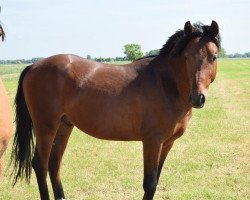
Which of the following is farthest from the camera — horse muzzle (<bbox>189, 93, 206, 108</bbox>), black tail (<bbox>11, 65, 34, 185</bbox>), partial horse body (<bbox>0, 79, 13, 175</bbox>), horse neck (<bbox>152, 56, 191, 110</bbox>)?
black tail (<bbox>11, 65, 34, 185</bbox>)

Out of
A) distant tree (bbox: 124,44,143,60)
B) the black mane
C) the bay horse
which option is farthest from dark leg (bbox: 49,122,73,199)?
distant tree (bbox: 124,44,143,60)

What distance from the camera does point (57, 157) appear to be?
→ 15.7ft

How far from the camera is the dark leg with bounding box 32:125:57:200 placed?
4332 millimetres

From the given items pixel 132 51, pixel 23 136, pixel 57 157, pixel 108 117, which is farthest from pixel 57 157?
pixel 132 51

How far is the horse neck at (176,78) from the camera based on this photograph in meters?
3.83

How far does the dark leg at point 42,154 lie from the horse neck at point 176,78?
154 cm

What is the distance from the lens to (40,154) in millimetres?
4395

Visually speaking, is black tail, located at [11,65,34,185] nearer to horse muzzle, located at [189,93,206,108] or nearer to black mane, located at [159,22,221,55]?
black mane, located at [159,22,221,55]

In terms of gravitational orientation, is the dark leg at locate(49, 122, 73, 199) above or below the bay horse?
below

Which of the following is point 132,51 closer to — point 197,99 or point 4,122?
point 197,99

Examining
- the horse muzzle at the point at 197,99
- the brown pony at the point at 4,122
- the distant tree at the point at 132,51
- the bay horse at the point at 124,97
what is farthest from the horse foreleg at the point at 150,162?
the distant tree at the point at 132,51

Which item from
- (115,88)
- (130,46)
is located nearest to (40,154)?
(115,88)

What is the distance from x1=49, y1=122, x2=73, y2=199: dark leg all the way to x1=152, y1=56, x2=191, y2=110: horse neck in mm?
1547

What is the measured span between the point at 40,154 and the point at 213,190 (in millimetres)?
2552
